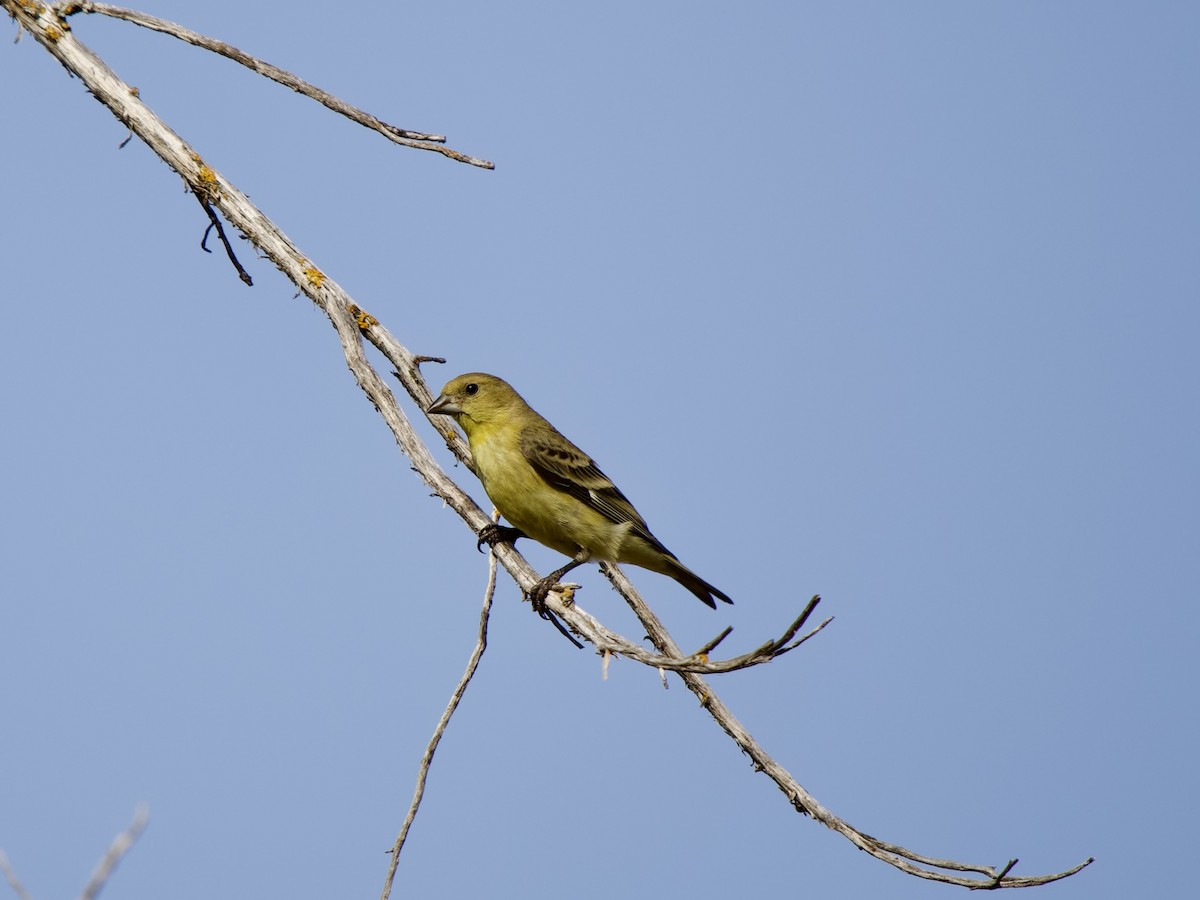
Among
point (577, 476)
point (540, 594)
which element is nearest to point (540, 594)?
point (540, 594)

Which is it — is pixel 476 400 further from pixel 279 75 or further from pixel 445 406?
pixel 279 75

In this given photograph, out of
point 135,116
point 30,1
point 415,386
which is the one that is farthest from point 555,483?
point 30,1

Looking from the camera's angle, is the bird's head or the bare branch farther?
the bird's head

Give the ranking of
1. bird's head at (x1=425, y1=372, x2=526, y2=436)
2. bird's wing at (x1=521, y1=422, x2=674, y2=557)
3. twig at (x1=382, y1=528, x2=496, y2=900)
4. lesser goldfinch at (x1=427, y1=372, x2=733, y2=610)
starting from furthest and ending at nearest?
bird's head at (x1=425, y1=372, x2=526, y2=436) < bird's wing at (x1=521, y1=422, x2=674, y2=557) < lesser goldfinch at (x1=427, y1=372, x2=733, y2=610) < twig at (x1=382, y1=528, x2=496, y2=900)

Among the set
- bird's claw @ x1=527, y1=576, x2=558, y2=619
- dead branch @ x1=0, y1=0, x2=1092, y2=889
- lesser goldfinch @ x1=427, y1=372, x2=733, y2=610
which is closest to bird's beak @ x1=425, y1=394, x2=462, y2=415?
lesser goldfinch @ x1=427, y1=372, x2=733, y2=610

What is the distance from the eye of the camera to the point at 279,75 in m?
6.77

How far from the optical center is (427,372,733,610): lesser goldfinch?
798 cm

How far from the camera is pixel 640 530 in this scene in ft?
28.7

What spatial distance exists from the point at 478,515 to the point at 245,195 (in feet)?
7.26

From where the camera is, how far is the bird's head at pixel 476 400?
8.77 meters

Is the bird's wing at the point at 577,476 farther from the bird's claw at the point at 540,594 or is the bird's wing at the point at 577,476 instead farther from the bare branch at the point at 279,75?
the bare branch at the point at 279,75

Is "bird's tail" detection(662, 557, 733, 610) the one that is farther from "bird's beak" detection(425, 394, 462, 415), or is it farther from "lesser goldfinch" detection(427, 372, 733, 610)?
"bird's beak" detection(425, 394, 462, 415)

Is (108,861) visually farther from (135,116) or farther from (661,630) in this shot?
(135,116)

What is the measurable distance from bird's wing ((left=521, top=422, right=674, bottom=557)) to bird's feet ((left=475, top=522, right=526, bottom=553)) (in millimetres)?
435
